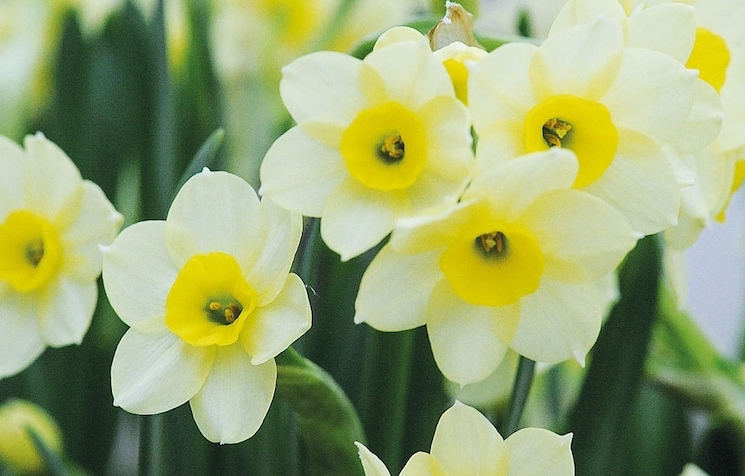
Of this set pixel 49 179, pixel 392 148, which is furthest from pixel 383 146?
pixel 49 179

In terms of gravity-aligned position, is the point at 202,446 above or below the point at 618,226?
below

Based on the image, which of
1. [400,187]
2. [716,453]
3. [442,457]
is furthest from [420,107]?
[716,453]

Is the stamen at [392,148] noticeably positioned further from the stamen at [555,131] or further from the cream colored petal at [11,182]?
the cream colored petal at [11,182]

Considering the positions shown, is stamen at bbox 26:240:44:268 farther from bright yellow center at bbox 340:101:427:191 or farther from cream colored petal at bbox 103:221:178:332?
bright yellow center at bbox 340:101:427:191

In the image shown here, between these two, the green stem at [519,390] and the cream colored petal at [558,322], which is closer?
the cream colored petal at [558,322]

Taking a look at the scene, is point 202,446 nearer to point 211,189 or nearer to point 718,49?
point 211,189

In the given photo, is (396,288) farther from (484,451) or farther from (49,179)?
(49,179)

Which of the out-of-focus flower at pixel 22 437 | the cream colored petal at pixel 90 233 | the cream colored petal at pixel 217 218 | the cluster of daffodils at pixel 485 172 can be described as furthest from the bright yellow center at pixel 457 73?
the out-of-focus flower at pixel 22 437
